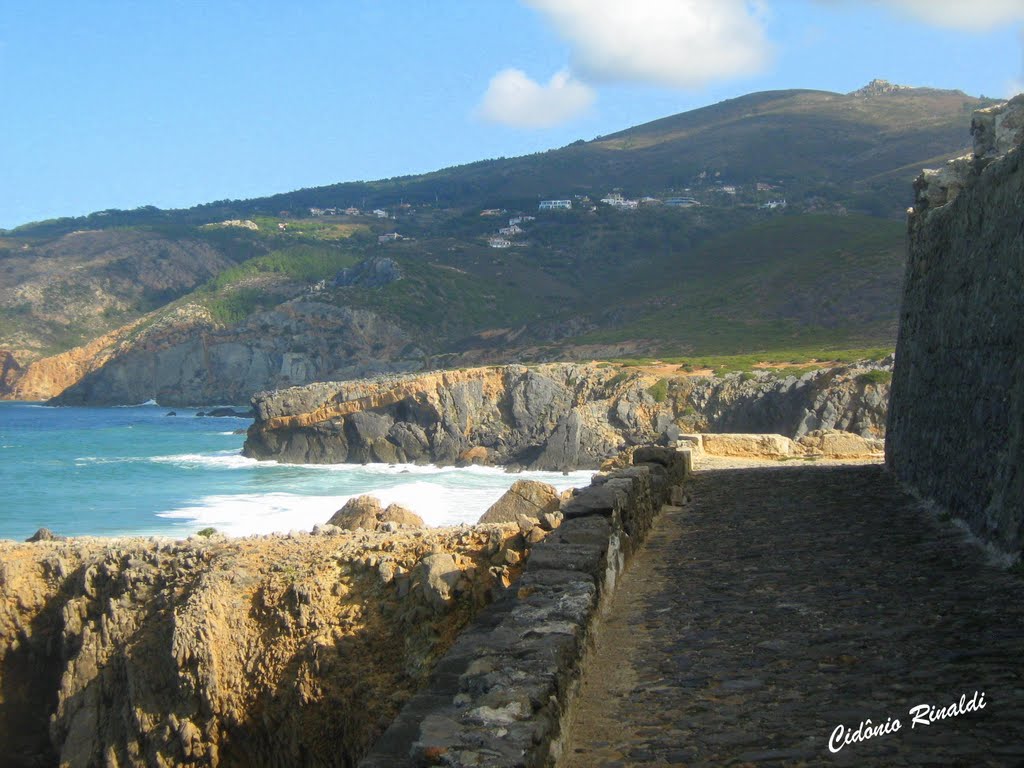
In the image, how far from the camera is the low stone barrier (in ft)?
13.9

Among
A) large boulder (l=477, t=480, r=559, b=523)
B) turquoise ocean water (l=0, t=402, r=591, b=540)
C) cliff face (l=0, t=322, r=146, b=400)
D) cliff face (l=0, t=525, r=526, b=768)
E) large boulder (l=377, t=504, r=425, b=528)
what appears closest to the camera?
cliff face (l=0, t=525, r=526, b=768)

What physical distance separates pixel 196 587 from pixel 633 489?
18.7ft

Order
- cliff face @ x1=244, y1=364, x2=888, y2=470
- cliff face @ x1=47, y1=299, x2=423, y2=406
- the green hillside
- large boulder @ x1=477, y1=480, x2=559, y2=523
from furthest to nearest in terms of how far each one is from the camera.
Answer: cliff face @ x1=47, y1=299, x2=423, y2=406 → the green hillside → cliff face @ x1=244, y1=364, x2=888, y2=470 → large boulder @ x1=477, y1=480, x2=559, y2=523

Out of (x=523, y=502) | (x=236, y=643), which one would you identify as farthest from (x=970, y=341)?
(x=236, y=643)

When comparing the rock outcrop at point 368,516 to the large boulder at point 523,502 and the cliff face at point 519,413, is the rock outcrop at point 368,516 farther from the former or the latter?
the cliff face at point 519,413

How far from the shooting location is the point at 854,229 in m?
90.9

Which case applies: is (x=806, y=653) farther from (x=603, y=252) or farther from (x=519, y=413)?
(x=603, y=252)

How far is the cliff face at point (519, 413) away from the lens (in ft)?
166

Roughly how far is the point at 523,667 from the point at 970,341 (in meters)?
6.09

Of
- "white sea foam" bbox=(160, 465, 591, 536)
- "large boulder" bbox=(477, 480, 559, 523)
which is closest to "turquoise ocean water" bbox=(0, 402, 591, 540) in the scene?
"white sea foam" bbox=(160, 465, 591, 536)
